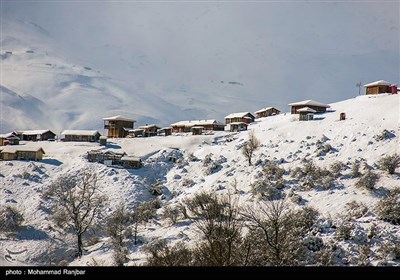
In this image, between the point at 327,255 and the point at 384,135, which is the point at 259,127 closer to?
the point at 384,135

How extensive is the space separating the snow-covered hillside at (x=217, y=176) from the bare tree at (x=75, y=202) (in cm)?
157

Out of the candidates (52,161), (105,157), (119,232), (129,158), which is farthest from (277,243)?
(52,161)

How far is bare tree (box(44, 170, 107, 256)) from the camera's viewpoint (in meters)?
44.8

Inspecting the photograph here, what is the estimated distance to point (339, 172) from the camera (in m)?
47.9

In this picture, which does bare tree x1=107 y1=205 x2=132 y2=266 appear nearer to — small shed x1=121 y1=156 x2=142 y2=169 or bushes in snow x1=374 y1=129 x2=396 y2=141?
small shed x1=121 y1=156 x2=142 y2=169

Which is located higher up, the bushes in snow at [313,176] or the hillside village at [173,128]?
the hillside village at [173,128]

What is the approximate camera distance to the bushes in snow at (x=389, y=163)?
44281 millimetres

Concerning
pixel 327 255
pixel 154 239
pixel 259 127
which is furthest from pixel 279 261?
pixel 259 127

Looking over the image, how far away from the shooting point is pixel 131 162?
66.9 m

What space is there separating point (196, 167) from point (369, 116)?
3424 centimetres

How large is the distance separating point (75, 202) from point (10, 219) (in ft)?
36.6

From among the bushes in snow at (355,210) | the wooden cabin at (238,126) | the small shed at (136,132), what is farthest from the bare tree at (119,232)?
the wooden cabin at (238,126)

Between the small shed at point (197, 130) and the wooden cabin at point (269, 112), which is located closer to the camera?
the small shed at point (197, 130)

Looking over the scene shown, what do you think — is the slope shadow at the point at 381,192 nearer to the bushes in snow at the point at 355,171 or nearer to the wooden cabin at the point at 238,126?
the bushes in snow at the point at 355,171
